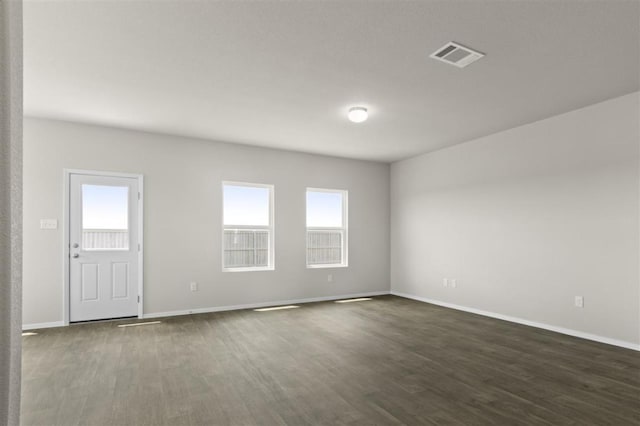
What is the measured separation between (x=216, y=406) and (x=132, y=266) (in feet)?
11.0

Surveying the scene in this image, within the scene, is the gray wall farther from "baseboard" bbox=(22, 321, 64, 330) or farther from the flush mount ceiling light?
"baseboard" bbox=(22, 321, 64, 330)

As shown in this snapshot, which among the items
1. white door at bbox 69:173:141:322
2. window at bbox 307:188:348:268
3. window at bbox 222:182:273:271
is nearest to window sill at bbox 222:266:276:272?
window at bbox 222:182:273:271

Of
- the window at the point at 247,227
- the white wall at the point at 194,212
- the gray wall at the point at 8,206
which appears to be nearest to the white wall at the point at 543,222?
the white wall at the point at 194,212

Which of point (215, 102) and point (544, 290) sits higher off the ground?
point (215, 102)

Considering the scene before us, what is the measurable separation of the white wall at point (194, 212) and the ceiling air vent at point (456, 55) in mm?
3719

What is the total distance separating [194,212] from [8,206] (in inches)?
204

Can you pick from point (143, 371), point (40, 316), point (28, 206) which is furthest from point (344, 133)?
point (40, 316)

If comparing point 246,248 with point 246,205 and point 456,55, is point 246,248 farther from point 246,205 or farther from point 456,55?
point 456,55

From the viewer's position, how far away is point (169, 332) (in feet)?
14.7

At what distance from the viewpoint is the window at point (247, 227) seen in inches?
237

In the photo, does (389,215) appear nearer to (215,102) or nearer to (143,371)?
(215,102)

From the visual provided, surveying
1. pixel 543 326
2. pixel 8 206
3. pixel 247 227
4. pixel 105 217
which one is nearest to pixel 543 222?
pixel 543 326

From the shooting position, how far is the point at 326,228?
6926mm

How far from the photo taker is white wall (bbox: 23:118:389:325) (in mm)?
4742
